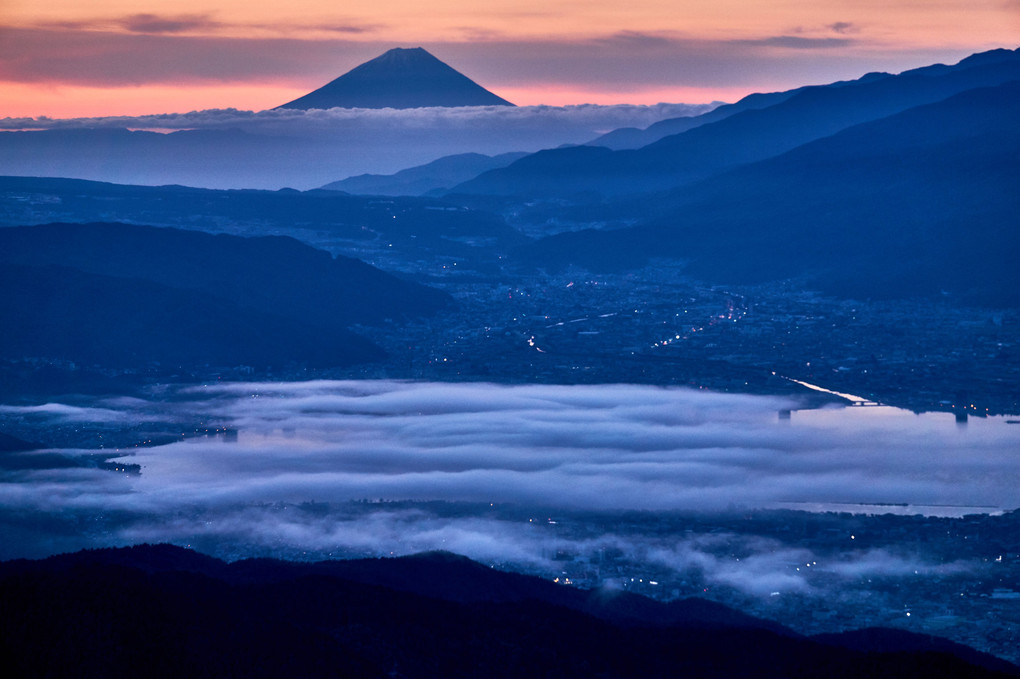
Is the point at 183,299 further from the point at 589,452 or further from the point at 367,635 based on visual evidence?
the point at 367,635

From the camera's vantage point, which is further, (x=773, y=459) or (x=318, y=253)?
(x=318, y=253)

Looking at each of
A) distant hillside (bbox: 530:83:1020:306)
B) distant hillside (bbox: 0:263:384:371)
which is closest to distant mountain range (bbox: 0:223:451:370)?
distant hillside (bbox: 0:263:384:371)

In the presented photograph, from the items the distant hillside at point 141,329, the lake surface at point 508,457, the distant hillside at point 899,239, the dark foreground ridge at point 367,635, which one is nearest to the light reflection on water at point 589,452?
the lake surface at point 508,457

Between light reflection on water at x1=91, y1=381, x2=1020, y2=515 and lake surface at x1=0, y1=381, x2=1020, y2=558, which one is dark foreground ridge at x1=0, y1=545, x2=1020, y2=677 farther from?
light reflection on water at x1=91, y1=381, x2=1020, y2=515

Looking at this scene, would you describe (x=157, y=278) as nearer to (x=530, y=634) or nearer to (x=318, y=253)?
(x=318, y=253)

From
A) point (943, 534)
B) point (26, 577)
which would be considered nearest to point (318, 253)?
point (943, 534)
